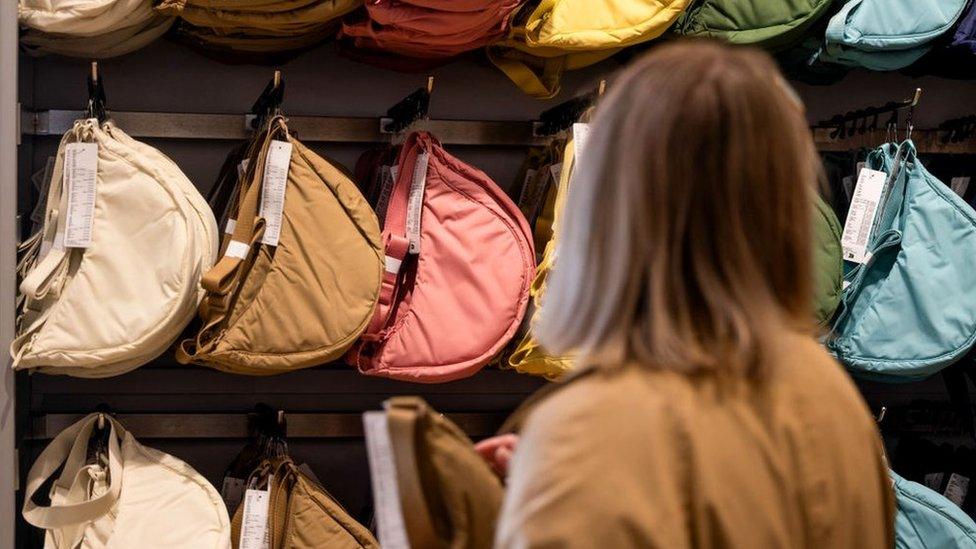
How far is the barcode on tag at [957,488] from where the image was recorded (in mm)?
2006

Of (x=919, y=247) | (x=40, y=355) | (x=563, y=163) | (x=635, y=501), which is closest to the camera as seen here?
(x=635, y=501)

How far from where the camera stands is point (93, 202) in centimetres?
156

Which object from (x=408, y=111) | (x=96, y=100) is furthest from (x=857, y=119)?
(x=96, y=100)

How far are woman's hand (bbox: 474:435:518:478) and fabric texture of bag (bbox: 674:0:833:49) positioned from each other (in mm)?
1067

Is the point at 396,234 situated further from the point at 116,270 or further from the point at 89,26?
the point at 89,26

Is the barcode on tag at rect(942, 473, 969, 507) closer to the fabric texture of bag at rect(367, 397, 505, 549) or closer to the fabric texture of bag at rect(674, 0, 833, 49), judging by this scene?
the fabric texture of bag at rect(674, 0, 833, 49)

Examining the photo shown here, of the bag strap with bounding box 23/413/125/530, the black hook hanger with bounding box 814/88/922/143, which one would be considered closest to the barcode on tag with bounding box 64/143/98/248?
the bag strap with bounding box 23/413/125/530

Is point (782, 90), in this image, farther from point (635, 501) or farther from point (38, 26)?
point (38, 26)

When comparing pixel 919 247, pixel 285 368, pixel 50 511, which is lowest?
pixel 50 511

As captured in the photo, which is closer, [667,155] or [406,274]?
[667,155]

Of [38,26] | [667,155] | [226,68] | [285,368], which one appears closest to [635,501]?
[667,155]

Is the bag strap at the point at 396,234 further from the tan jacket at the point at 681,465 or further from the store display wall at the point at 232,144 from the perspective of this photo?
the tan jacket at the point at 681,465

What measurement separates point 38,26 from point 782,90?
Answer: 117cm

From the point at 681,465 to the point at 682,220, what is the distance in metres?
0.18
